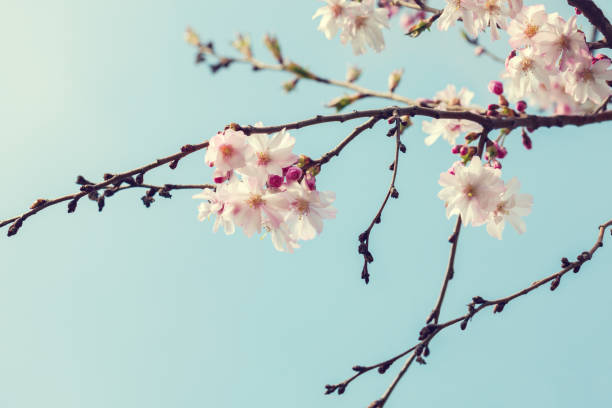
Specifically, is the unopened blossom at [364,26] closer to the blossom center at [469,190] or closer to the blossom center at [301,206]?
the blossom center at [469,190]

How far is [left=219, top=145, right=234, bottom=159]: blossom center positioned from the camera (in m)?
2.07

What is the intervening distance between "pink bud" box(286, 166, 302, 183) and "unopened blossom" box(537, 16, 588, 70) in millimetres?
1609

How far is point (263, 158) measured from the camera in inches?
86.7

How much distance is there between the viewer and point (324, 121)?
2084mm

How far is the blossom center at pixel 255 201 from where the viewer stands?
2.19 meters

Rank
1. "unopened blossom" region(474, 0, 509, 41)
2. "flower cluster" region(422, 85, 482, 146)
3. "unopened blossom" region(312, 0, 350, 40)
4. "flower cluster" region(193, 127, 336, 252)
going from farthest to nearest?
"flower cluster" region(422, 85, 482, 146), "unopened blossom" region(474, 0, 509, 41), "unopened blossom" region(312, 0, 350, 40), "flower cluster" region(193, 127, 336, 252)

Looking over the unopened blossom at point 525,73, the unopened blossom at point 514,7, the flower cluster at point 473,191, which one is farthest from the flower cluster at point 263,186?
the unopened blossom at point 514,7

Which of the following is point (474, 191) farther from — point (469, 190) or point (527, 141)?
point (527, 141)

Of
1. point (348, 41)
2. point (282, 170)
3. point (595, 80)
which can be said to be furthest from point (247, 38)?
point (595, 80)

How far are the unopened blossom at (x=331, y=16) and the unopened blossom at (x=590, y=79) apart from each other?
1.31 metres

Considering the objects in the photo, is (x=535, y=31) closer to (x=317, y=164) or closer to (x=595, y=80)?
(x=595, y=80)

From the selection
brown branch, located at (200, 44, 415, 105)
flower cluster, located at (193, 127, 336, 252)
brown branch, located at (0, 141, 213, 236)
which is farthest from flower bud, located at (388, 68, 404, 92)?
brown branch, located at (0, 141, 213, 236)

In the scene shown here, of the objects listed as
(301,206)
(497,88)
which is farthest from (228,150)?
(497,88)

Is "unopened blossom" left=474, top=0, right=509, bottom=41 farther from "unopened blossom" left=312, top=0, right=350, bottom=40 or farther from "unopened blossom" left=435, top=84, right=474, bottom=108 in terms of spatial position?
"unopened blossom" left=435, top=84, right=474, bottom=108
